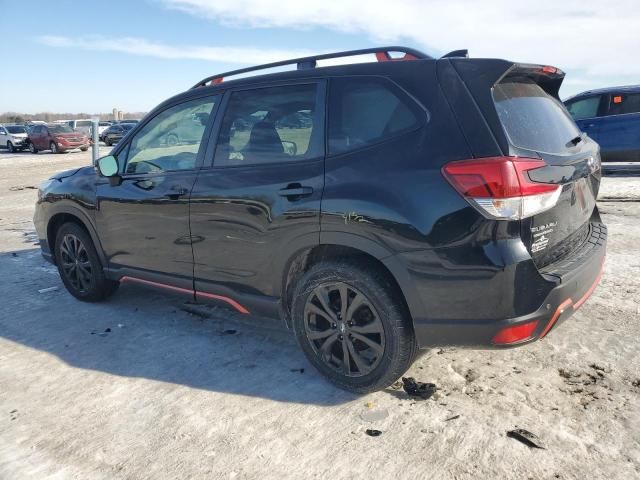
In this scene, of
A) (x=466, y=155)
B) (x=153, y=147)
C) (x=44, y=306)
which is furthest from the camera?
(x=44, y=306)

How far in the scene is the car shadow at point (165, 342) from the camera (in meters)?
3.43

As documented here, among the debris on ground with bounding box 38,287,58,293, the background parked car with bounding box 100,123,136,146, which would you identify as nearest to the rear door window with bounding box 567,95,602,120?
the debris on ground with bounding box 38,287,58,293

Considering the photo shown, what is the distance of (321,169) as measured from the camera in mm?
3152

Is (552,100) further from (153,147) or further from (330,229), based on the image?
(153,147)

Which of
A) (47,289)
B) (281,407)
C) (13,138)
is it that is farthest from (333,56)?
(13,138)

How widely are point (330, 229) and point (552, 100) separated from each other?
5.66ft

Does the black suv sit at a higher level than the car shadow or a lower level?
higher

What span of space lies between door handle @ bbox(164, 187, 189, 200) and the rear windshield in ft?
7.24

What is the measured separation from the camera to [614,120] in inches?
479

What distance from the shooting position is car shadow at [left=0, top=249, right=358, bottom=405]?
11.3 feet

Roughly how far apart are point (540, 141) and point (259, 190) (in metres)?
1.67

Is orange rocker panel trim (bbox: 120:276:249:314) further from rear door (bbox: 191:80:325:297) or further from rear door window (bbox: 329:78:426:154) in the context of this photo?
rear door window (bbox: 329:78:426:154)

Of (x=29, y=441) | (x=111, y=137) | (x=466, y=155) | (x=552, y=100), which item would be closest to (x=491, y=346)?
(x=466, y=155)

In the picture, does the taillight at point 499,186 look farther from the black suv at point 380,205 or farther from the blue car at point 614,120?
the blue car at point 614,120
